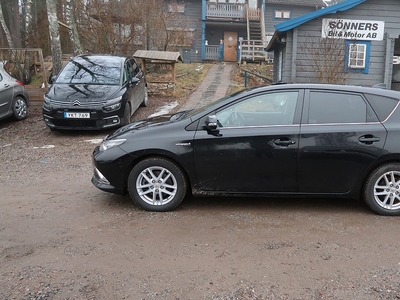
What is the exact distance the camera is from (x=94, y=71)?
9820mm

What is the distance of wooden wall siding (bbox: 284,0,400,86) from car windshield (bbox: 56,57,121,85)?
7.39m

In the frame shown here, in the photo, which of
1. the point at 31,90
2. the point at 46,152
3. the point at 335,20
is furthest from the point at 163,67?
the point at 46,152

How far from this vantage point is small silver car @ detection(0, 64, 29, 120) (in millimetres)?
9641

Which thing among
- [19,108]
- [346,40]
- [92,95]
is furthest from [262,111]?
[346,40]

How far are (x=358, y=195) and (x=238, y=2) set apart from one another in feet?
89.5

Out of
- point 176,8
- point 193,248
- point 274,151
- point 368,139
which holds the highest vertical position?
point 176,8

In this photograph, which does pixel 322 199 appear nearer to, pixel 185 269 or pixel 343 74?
pixel 185 269

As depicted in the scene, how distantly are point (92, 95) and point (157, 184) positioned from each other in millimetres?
4903

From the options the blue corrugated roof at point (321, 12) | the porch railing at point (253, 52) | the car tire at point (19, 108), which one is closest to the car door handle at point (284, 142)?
the car tire at point (19, 108)

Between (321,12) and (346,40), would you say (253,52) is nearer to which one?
(346,40)

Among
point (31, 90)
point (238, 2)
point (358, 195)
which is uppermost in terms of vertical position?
point (238, 2)

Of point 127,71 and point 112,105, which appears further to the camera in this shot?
point 127,71

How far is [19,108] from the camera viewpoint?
410 inches

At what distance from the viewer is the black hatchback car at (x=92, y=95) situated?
847cm
